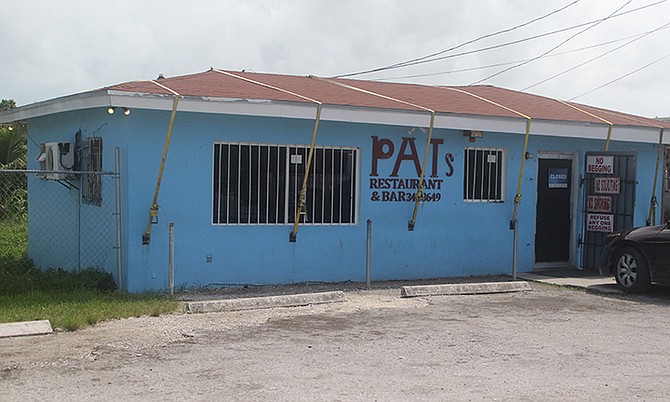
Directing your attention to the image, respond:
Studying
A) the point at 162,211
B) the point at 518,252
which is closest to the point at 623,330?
the point at 518,252

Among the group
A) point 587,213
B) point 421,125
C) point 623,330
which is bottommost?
point 623,330

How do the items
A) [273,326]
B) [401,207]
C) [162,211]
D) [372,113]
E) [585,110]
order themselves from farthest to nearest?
[585,110] < [401,207] < [372,113] < [162,211] < [273,326]

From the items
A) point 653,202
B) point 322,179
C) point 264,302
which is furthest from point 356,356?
point 653,202

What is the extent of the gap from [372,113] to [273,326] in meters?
4.13

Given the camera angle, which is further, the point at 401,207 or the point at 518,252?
the point at 518,252

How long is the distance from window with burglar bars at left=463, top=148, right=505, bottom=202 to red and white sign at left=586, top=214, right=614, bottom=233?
1.84 m

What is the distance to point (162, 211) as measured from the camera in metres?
11.2

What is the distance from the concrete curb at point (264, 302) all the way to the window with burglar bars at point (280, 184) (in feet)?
6.01

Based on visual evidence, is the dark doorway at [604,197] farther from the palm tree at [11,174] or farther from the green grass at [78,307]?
the palm tree at [11,174]

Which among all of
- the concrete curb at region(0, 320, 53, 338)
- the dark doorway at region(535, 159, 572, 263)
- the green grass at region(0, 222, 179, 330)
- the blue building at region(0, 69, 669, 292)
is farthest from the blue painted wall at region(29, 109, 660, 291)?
the concrete curb at region(0, 320, 53, 338)

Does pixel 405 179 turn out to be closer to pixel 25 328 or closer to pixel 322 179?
pixel 322 179

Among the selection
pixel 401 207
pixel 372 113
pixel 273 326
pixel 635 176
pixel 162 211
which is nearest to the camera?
pixel 273 326

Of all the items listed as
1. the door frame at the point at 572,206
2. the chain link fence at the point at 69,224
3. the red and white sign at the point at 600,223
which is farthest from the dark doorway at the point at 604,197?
the chain link fence at the point at 69,224

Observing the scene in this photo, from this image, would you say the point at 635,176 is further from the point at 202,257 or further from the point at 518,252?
the point at 202,257
